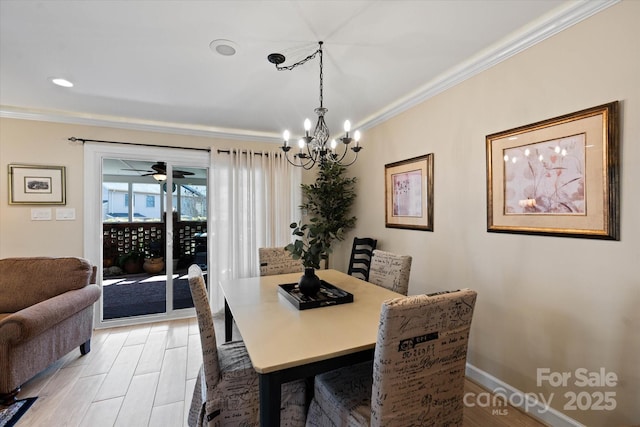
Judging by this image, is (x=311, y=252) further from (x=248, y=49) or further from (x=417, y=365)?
(x=248, y=49)

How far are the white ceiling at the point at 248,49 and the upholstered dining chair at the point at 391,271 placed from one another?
5.04 feet

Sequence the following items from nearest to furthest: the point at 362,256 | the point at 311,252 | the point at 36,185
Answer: the point at 311,252
the point at 36,185
the point at 362,256

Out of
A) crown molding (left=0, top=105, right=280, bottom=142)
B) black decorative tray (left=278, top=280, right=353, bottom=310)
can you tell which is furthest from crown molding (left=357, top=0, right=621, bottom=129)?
crown molding (left=0, top=105, right=280, bottom=142)

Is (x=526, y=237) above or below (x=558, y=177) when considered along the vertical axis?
below

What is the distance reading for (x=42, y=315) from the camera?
2123 millimetres

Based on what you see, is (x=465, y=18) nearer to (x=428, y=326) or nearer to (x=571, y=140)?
(x=571, y=140)

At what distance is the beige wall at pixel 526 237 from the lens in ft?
4.99

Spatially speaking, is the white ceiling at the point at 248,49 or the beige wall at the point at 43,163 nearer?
the white ceiling at the point at 248,49

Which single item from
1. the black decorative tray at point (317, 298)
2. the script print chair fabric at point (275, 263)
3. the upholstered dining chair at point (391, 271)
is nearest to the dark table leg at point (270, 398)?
the black decorative tray at point (317, 298)

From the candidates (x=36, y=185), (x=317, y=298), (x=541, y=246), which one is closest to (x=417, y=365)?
(x=317, y=298)

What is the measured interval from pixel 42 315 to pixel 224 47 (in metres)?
2.33

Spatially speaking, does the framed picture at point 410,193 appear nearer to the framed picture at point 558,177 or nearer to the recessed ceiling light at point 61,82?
the framed picture at point 558,177

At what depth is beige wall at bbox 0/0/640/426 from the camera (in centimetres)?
152

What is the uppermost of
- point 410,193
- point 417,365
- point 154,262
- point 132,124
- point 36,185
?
point 132,124
